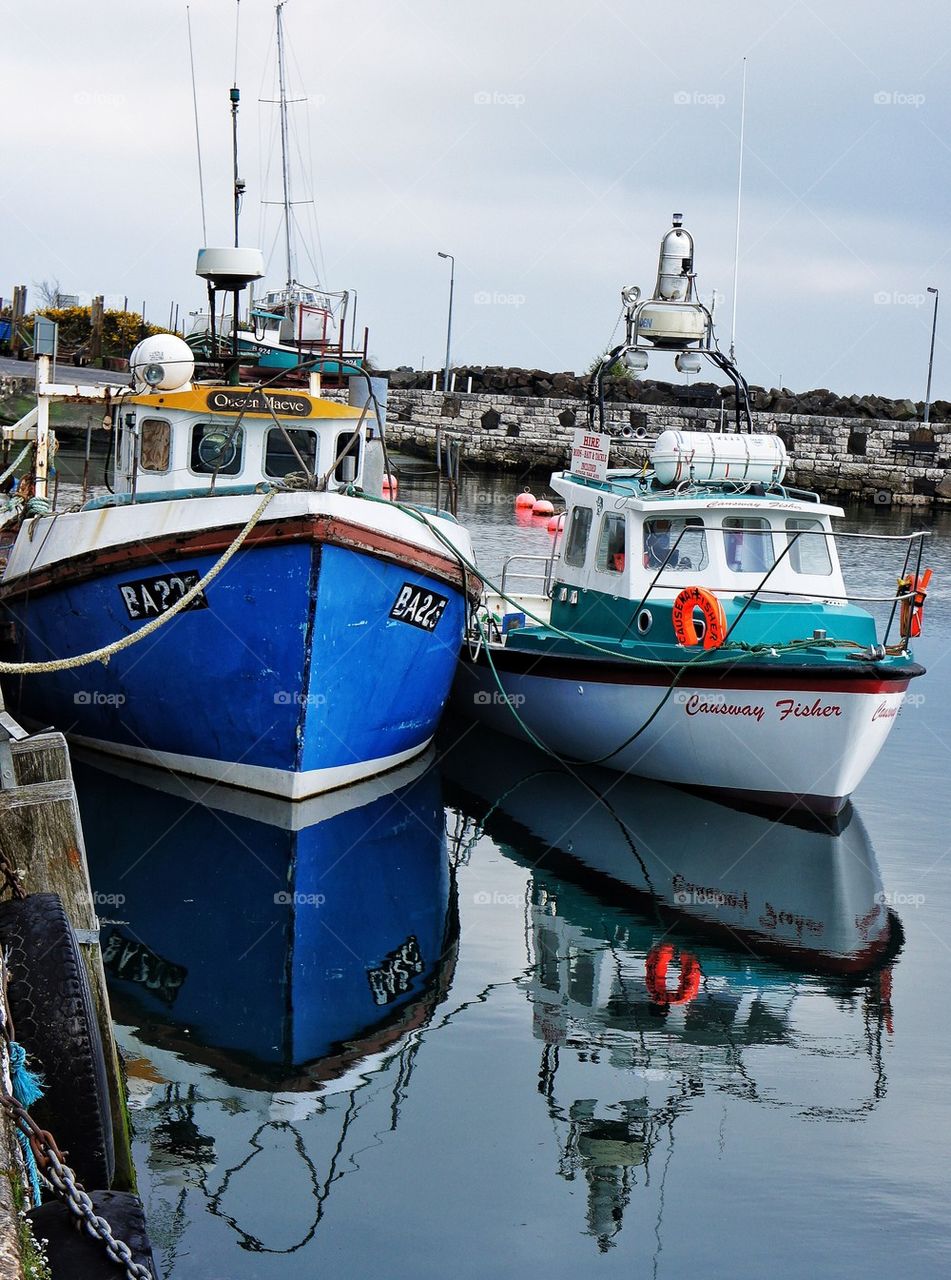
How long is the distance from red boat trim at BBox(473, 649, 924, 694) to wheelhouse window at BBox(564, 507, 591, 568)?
1.49m

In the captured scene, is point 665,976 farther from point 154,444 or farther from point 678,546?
point 154,444

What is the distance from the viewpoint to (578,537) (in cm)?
1415

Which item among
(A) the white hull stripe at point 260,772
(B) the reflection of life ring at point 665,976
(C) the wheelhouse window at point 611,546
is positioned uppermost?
(C) the wheelhouse window at point 611,546

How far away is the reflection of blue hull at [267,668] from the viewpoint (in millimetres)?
11094

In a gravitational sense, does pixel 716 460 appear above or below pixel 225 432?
below

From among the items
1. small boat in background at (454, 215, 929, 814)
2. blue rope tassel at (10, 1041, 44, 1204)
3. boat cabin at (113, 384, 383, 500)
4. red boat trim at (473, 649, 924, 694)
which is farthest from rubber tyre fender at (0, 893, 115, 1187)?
boat cabin at (113, 384, 383, 500)

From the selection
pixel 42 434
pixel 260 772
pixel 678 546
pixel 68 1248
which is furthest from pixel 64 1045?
pixel 42 434

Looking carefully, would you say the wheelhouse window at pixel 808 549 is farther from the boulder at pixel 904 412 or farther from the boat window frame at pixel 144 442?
the boulder at pixel 904 412

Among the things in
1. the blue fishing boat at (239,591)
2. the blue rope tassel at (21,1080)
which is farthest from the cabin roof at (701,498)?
the blue rope tassel at (21,1080)

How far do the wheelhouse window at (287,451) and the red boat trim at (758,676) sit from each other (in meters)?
2.94

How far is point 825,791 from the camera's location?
1192 centimetres

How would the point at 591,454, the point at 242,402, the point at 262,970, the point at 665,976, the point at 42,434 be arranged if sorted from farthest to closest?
1. the point at 42,434
2. the point at 591,454
3. the point at 242,402
4. the point at 665,976
5. the point at 262,970

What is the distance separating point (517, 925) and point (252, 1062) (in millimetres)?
2770

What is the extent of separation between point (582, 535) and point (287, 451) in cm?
306
